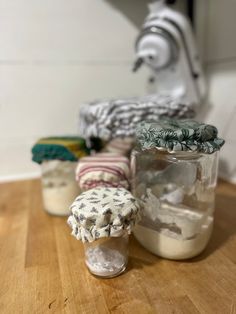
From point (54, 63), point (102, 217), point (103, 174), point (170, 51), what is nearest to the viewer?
point (102, 217)

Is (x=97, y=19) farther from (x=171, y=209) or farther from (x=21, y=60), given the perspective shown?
(x=171, y=209)

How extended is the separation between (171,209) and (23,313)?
0.28 m

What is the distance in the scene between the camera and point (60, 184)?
2.03 feet

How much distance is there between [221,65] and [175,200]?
501 mm

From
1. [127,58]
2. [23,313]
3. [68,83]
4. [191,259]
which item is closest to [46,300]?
[23,313]

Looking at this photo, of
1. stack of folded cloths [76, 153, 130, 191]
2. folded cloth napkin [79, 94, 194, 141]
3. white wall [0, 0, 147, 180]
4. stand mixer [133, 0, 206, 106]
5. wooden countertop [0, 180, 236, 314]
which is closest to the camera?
wooden countertop [0, 180, 236, 314]

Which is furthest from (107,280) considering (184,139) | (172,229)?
(184,139)

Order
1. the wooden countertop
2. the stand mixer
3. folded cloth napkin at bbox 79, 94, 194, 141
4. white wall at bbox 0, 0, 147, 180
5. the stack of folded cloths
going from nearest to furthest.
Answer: the wooden countertop
the stack of folded cloths
folded cloth napkin at bbox 79, 94, 194, 141
the stand mixer
white wall at bbox 0, 0, 147, 180

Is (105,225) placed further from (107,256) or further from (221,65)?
(221,65)

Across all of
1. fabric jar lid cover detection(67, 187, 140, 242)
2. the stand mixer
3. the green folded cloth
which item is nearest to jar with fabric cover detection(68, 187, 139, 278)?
fabric jar lid cover detection(67, 187, 140, 242)

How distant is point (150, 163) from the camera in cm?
53

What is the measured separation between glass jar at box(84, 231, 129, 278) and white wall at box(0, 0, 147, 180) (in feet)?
1.80

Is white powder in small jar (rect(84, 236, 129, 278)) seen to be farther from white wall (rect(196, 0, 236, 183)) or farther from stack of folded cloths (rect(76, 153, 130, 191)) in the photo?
white wall (rect(196, 0, 236, 183))

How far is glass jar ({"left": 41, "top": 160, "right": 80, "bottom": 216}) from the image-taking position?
2.01 ft
